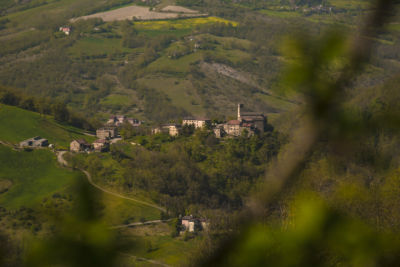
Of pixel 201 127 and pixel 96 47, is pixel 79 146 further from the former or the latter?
pixel 96 47

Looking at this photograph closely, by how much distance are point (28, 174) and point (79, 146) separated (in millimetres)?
4671

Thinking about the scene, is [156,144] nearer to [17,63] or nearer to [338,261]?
[338,261]

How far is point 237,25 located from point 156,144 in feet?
172

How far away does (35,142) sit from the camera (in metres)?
39.3

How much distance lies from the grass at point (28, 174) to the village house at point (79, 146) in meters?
1.64

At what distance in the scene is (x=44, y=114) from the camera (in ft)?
153

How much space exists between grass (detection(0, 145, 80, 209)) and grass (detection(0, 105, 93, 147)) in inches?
104

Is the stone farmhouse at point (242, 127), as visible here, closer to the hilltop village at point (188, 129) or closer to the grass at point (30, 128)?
the hilltop village at point (188, 129)

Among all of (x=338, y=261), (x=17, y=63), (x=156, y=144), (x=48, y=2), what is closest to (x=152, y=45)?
(x=17, y=63)

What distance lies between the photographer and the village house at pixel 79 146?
126 ft

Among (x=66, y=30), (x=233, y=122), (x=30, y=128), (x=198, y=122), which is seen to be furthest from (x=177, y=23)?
(x=30, y=128)

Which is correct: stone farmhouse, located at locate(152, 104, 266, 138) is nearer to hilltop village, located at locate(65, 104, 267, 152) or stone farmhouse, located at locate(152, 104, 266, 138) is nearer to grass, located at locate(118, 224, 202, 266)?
hilltop village, located at locate(65, 104, 267, 152)

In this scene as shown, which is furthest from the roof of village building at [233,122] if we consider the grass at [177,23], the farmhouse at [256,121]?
the grass at [177,23]

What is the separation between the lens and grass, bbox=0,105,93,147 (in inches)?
1602
